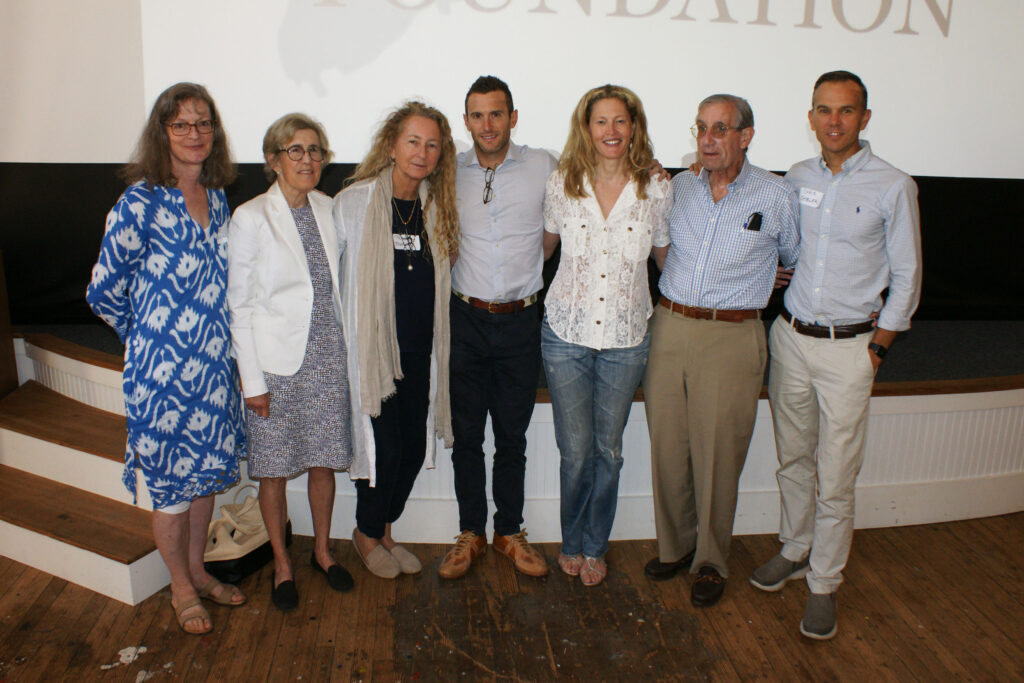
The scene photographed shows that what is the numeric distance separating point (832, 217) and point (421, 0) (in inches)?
79.6

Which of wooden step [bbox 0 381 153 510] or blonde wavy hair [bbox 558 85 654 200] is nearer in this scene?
blonde wavy hair [bbox 558 85 654 200]

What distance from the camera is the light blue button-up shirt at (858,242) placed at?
2.05 metres

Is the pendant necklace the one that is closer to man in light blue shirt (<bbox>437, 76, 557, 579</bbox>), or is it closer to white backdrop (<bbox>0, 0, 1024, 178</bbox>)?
man in light blue shirt (<bbox>437, 76, 557, 579</bbox>)

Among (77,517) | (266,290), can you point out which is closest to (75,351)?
(77,517)

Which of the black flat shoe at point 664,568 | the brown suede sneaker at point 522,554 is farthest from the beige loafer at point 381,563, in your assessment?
the black flat shoe at point 664,568

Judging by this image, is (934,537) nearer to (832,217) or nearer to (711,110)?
(832,217)

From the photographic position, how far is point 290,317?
212 centimetres

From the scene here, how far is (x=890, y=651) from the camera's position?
2217mm

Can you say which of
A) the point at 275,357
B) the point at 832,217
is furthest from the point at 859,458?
the point at 275,357

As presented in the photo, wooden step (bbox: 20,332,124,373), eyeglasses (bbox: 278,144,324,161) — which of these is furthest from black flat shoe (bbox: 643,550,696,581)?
wooden step (bbox: 20,332,124,373)

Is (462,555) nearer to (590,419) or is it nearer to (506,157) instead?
(590,419)

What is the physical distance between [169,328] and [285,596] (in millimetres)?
979

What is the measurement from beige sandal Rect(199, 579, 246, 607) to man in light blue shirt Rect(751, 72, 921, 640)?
187cm

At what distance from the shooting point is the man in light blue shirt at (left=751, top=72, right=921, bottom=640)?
2.06 metres
